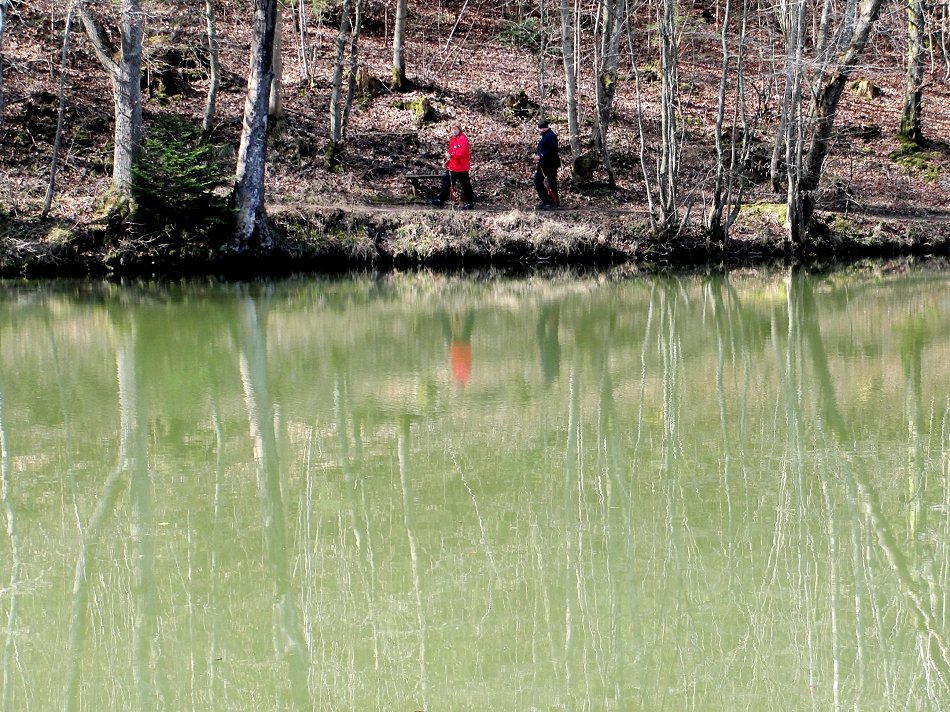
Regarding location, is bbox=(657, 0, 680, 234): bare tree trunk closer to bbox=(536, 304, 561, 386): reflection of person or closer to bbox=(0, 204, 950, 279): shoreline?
bbox=(0, 204, 950, 279): shoreline

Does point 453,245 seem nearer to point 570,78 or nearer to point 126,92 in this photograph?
point 570,78

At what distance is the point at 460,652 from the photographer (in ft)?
16.6

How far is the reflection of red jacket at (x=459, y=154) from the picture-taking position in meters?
21.7

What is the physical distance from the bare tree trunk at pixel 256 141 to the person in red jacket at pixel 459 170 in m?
3.83

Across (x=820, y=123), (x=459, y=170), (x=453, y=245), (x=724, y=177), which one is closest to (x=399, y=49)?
(x=459, y=170)

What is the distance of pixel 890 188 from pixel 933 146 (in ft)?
10.4

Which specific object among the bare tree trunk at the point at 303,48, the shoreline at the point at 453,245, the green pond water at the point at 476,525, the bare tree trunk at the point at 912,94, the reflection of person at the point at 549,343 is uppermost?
the bare tree trunk at the point at 303,48

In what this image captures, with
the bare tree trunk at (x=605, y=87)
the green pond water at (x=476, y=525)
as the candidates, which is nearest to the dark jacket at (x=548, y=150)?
the bare tree trunk at (x=605, y=87)

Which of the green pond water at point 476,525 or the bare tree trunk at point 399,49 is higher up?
the bare tree trunk at point 399,49

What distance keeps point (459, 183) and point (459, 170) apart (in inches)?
43.8

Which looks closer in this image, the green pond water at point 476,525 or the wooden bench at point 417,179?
the green pond water at point 476,525

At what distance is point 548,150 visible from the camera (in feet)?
72.5

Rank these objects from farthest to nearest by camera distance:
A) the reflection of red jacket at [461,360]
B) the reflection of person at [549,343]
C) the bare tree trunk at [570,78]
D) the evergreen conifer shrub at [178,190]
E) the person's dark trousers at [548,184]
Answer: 1. the bare tree trunk at [570,78]
2. the person's dark trousers at [548,184]
3. the evergreen conifer shrub at [178,190]
4. the reflection of person at [549,343]
5. the reflection of red jacket at [461,360]

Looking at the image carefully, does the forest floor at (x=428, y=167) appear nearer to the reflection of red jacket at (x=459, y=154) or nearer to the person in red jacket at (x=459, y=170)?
the person in red jacket at (x=459, y=170)
